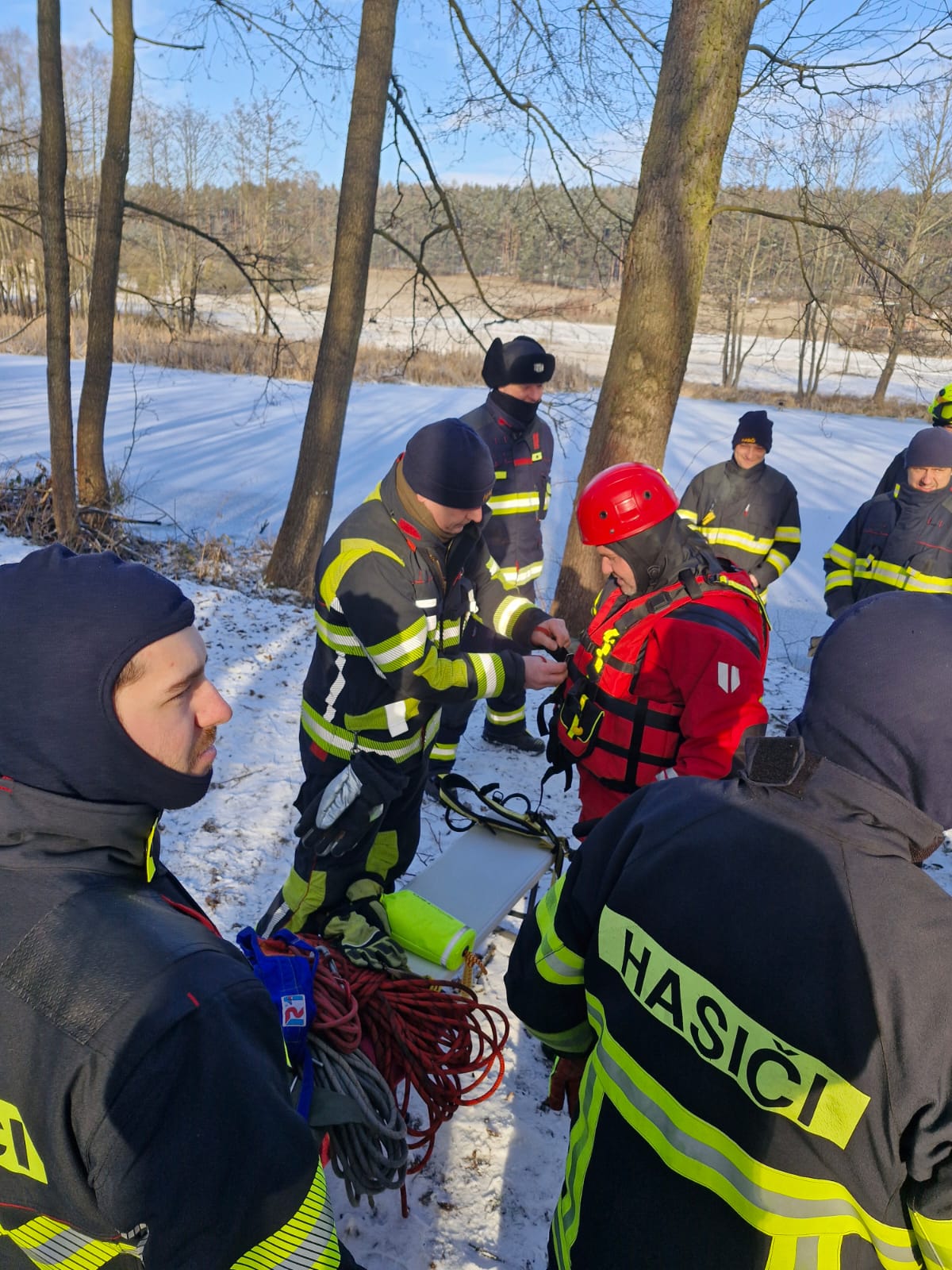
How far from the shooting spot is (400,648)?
103 inches

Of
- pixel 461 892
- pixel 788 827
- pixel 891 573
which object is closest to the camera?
pixel 788 827

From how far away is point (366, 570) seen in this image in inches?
102

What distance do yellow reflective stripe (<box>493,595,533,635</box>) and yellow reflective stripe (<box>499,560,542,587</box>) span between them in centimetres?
159

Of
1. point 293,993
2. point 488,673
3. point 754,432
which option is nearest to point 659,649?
point 488,673

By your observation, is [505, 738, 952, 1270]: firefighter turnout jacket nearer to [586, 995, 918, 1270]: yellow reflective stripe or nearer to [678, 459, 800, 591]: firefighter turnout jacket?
[586, 995, 918, 1270]: yellow reflective stripe

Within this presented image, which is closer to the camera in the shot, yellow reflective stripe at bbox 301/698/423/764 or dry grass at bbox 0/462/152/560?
yellow reflective stripe at bbox 301/698/423/764

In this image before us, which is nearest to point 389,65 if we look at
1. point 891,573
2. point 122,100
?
point 122,100

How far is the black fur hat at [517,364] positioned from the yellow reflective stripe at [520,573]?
3.82 feet

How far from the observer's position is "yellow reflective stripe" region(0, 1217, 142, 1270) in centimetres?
100

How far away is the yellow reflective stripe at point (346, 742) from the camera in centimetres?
284

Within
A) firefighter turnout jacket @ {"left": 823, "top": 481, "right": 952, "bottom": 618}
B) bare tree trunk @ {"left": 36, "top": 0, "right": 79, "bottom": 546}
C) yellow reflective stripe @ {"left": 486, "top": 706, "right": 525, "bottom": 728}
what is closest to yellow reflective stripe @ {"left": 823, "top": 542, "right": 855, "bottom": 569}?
firefighter turnout jacket @ {"left": 823, "top": 481, "right": 952, "bottom": 618}

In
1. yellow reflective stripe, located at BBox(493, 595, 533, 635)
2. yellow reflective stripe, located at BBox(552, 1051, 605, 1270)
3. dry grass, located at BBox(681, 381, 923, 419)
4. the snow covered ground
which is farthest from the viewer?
dry grass, located at BBox(681, 381, 923, 419)

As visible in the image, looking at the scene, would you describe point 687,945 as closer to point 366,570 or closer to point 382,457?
point 366,570

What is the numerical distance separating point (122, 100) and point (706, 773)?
8396 millimetres
